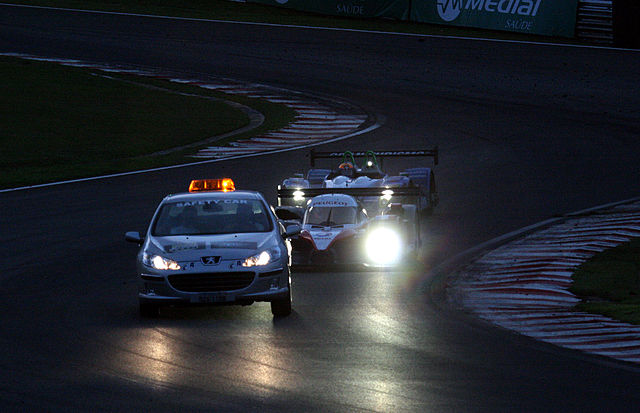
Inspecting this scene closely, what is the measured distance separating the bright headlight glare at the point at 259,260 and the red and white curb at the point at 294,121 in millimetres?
16896

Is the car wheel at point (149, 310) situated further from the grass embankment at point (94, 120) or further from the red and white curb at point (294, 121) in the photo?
the red and white curb at point (294, 121)

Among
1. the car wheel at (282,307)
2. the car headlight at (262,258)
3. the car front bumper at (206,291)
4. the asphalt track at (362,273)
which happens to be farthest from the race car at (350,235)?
the car front bumper at (206,291)

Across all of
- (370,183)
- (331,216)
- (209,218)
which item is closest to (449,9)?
(370,183)

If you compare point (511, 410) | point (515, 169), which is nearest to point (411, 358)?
point (511, 410)

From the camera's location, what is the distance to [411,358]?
1195 centimetres

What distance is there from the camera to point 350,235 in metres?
19.0

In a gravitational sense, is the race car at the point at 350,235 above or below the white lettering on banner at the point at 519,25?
below

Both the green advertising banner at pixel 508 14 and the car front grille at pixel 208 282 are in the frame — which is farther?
the green advertising banner at pixel 508 14

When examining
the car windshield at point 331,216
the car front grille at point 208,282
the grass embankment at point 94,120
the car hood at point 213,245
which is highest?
the car hood at point 213,245

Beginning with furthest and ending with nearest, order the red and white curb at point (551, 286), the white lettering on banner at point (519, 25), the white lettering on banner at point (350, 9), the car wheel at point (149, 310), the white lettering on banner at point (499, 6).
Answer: the white lettering on banner at point (350, 9) < the white lettering on banner at point (519, 25) < the white lettering on banner at point (499, 6) < the car wheel at point (149, 310) < the red and white curb at point (551, 286)

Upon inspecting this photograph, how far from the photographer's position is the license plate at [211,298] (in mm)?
13992

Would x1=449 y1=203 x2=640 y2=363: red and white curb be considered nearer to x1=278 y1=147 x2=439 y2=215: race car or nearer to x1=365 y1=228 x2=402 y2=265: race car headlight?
x1=365 y1=228 x2=402 y2=265: race car headlight

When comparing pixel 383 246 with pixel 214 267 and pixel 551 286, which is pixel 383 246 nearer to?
pixel 551 286

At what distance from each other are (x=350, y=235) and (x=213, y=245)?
490 cm
